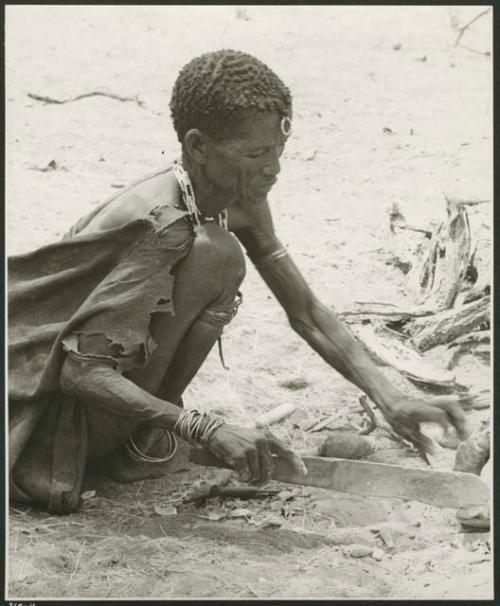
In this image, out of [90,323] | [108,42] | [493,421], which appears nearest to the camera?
[90,323]

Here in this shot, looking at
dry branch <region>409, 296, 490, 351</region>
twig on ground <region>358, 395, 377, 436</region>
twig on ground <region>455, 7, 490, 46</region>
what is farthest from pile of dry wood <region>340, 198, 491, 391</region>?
twig on ground <region>455, 7, 490, 46</region>

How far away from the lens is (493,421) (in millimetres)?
3350

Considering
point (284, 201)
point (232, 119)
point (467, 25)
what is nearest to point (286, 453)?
point (232, 119)

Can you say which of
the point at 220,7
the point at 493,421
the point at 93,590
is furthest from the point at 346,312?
the point at 93,590

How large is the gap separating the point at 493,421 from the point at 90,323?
130 cm

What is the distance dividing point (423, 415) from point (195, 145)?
3.36 ft

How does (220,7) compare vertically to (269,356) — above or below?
above

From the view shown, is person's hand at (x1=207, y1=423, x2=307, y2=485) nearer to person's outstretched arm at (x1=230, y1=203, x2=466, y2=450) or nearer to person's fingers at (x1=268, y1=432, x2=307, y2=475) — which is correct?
person's fingers at (x1=268, y1=432, x2=307, y2=475)

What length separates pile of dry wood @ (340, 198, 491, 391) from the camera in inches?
155

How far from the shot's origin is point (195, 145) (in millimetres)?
2973

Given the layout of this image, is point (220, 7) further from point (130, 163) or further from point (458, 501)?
point (458, 501)

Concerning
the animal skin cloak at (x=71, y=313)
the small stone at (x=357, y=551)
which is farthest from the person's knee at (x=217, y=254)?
the small stone at (x=357, y=551)

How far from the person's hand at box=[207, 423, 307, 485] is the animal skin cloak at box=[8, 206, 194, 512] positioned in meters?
0.31

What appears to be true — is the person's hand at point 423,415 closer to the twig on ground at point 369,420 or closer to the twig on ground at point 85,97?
the twig on ground at point 369,420
